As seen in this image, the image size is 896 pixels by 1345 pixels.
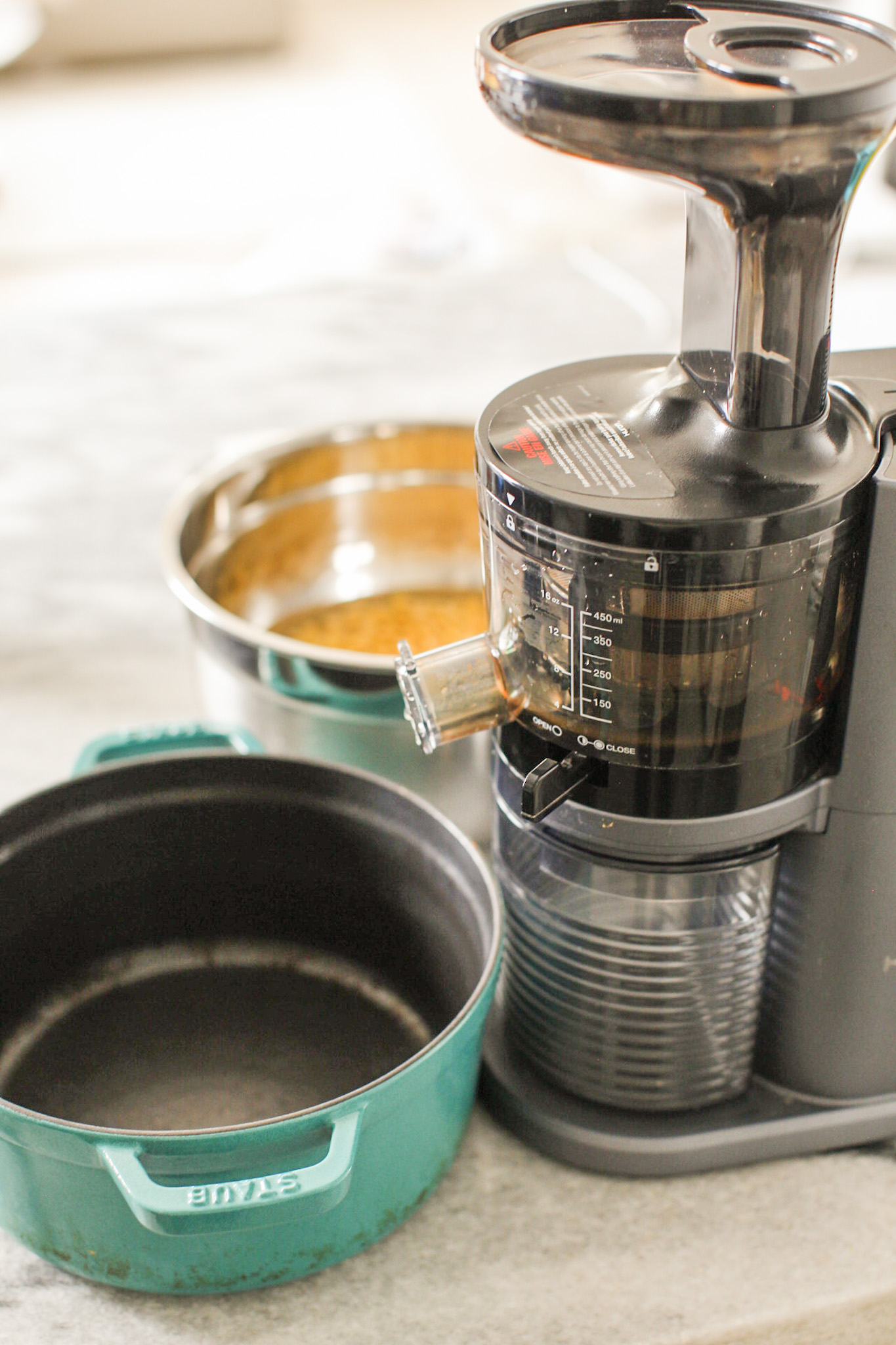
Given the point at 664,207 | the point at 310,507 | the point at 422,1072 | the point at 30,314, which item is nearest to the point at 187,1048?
the point at 422,1072

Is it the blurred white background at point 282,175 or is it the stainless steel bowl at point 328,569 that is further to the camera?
the blurred white background at point 282,175

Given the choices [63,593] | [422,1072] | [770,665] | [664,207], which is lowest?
[664,207]

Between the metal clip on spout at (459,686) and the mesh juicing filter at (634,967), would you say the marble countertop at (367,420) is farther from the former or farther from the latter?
the metal clip on spout at (459,686)

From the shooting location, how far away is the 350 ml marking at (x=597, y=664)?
51cm

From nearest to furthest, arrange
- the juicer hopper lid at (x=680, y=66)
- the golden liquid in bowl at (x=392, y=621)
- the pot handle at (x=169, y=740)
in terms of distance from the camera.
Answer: the juicer hopper lid at (x=680, y=66), the pot handle at (x=169, y=740), the golden liquid in bowl at (x=392, y=621)

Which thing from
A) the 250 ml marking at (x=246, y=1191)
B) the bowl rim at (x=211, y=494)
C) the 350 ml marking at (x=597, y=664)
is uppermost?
the 350 ml marking at (x=597, y=664)

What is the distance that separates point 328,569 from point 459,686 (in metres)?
0.54

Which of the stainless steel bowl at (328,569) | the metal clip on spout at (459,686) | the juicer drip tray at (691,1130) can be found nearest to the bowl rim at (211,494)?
the stainless steel bowl at (328,569)

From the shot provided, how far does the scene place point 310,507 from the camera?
3.44ft

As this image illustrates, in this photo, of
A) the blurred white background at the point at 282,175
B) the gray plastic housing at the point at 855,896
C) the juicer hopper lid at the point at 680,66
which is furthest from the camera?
the blurred white background at the point at 282,175

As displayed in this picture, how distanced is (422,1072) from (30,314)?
118 centimetres

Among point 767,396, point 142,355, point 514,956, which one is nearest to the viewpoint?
point 767,396

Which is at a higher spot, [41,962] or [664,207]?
[41,962]

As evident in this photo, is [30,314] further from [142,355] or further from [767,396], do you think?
[767,396]
